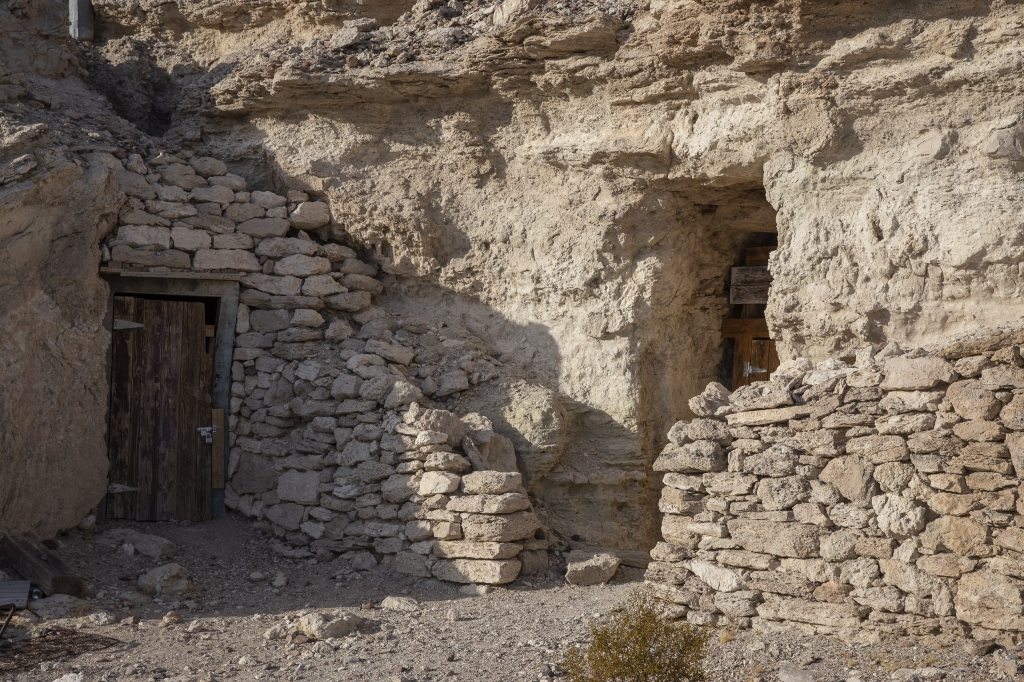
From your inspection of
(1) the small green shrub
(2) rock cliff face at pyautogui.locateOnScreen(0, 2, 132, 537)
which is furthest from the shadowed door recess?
(2) rock cliff face at pyautogui.locateOnScreen(0, 2, 132, 537)

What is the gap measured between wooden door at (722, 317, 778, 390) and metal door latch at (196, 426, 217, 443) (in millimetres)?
4520

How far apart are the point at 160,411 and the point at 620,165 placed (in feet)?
13.8

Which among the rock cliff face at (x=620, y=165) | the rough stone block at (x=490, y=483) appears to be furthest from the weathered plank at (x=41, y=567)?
the rock cliff face at (x=620, y=165)

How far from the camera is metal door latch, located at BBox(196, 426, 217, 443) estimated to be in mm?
8070

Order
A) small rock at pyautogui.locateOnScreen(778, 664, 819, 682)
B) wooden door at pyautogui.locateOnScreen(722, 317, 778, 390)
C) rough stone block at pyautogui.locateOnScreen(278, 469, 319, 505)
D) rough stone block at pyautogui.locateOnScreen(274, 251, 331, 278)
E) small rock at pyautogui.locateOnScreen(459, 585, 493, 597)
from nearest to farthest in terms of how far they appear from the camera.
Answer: small rock at pyautogui.locateOnScreen(778, 664, 819, 682) → small rock at pyautogui.locateOnScreen(459, 585, 493, 597) → rough stone block at pyautogui.locateOnScreen(278, 469, 319, 505) → rough stone block at pyautogui.locateOnScreen(274, 251, 331, 278) → wooden door at pyautogui.locateOnScreen(722, 317, 778, 390)

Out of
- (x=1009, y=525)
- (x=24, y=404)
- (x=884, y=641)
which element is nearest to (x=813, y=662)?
(x=884, y=641)

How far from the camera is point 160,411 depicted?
26.4 feet

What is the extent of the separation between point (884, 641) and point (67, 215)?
6276 mm

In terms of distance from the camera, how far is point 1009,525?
5070 millimetres

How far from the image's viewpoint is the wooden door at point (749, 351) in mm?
8891

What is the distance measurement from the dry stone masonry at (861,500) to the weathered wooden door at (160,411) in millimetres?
3979

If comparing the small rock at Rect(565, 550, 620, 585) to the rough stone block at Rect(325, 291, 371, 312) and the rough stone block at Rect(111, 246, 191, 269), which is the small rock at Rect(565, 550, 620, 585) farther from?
the rough stone block at Rect(111, 246, 191, 269)

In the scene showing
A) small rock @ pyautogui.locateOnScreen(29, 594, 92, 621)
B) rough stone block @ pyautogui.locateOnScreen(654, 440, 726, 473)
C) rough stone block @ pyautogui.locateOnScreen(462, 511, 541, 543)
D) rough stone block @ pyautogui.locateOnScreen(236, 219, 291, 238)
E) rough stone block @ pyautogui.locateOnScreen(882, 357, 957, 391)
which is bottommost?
small rock @ pyautogui.locateOnScreen(29, 594, 92, 621)

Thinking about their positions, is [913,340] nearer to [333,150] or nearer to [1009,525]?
[1009,525]
